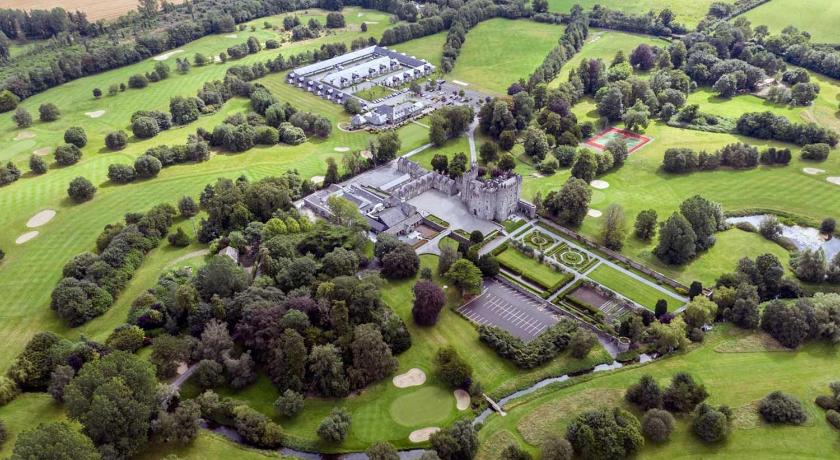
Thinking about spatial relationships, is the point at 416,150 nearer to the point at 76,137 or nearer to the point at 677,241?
the point at 677,241

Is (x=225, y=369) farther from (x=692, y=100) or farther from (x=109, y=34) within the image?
(x=109, y=34)

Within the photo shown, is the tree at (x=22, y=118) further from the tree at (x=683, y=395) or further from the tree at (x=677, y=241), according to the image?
the tree at (x=683, y=395)

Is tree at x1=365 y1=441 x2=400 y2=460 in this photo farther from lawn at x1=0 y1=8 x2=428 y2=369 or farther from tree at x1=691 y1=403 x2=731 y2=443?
lawn at x1=0 y1=8 x2=428 y2=369

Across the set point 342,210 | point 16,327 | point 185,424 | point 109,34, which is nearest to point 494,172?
point 342,210

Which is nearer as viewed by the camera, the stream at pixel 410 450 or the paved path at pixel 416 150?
the stream at pixel 410 450

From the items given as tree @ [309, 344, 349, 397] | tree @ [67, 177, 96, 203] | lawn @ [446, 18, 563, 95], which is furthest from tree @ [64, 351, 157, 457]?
lawn @ [446, 18, 563, 95]

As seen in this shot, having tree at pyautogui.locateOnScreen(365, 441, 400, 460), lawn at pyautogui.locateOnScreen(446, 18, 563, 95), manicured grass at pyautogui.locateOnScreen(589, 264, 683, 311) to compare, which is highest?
lawn at pyautogui.locateOnScreen(446, 18, 563, 95)

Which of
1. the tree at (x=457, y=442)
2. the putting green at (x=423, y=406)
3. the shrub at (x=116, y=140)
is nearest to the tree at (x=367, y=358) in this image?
the putting green at (x=423, y=406)
